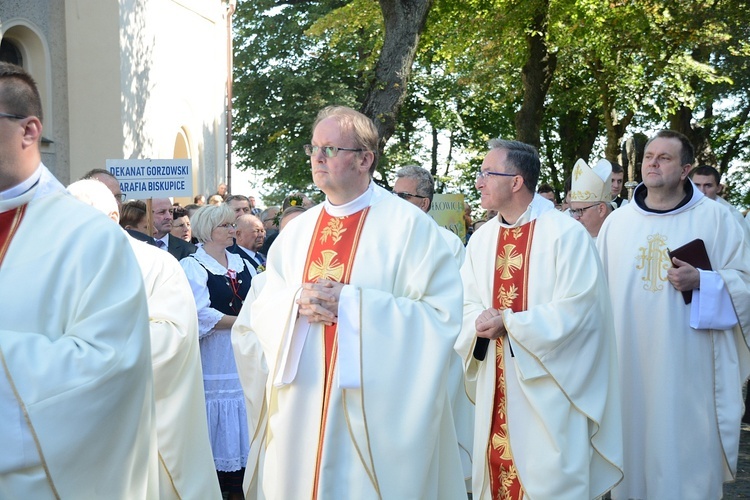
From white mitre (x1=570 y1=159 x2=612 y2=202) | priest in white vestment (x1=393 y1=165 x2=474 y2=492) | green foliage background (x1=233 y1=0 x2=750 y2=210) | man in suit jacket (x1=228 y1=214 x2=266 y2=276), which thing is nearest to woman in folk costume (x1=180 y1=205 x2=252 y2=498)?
man in suit jacket (x1=228 y1=214 x2=266 y2=276)

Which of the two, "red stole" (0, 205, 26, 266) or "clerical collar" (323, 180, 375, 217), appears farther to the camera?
"clerical collar" (323, 180, 375, 217)

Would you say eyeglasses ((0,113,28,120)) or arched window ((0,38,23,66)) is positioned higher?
arched window ((0,38,23,66))

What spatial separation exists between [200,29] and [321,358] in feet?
57.1

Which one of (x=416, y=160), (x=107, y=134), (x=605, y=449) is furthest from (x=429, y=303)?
(x=416, y=160)

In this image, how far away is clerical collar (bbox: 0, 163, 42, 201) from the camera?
110 inches

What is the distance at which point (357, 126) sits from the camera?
4555mm

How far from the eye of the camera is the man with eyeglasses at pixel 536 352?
Answer: 533cm

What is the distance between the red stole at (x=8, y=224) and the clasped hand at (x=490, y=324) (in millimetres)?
3101

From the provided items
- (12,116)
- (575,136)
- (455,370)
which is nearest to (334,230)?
(455,370)

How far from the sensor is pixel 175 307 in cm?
465

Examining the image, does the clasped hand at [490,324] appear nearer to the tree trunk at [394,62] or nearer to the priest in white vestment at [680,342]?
the priest in white vestment at [680,342]

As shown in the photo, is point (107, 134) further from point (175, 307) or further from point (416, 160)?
point (416, 160)

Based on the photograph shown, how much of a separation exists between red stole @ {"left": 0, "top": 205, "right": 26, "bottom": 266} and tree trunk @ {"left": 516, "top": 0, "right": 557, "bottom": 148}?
17.8 m

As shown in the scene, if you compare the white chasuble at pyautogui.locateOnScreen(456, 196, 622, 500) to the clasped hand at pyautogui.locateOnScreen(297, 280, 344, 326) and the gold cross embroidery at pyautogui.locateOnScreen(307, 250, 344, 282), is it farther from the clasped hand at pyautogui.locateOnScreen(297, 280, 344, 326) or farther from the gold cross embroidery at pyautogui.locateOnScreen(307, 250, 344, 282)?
the clasped hand at pyautogui.locateOnScreen(297, 280, 344, 326)
